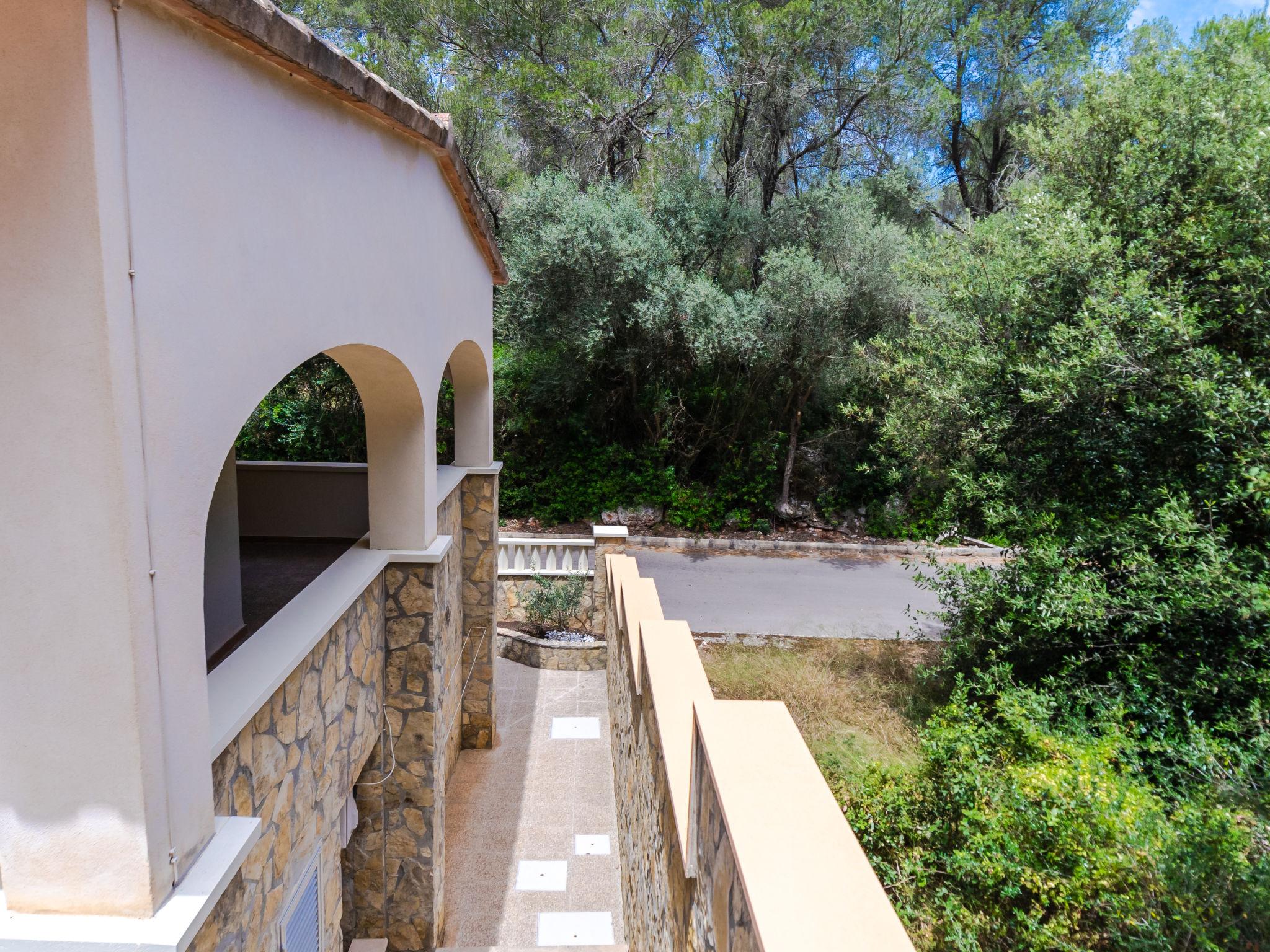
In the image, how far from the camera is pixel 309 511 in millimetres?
7094

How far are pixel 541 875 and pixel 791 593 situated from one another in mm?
7263

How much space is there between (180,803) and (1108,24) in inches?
884

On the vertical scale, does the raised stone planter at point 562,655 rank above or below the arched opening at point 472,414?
below

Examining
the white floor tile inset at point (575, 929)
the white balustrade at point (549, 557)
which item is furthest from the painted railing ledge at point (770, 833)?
the white balustrade at point (549, 557)

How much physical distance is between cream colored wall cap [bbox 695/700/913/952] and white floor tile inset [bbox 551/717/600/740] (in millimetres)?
6117

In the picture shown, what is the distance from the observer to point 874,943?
179cm

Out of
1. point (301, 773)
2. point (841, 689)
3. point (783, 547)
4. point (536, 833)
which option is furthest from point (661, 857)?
point (783, 547)

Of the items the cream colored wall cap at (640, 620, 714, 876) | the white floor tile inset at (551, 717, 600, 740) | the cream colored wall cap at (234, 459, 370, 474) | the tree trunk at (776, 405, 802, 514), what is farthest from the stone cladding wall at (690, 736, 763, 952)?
the tree trunk at (776, 405, 802, 514)

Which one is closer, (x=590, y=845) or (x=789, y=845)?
(x=789, y=845)

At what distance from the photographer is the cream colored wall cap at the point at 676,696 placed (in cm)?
311

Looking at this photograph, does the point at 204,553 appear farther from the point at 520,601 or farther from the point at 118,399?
the point at 520,601

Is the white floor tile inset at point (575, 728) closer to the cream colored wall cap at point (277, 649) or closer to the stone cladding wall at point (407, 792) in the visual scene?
the stone cladding wall at point (407, 792)

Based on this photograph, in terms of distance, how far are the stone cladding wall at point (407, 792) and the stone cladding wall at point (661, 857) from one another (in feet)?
4.77

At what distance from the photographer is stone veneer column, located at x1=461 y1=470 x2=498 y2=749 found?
25.7 ft
